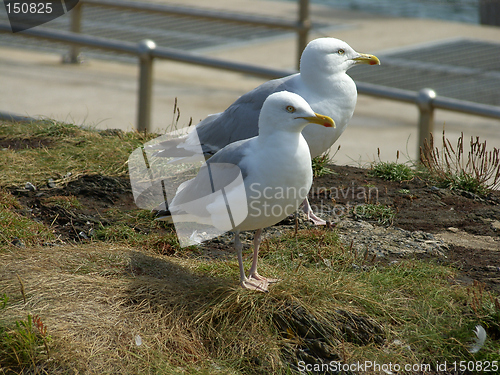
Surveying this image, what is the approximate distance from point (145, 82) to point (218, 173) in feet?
12.3

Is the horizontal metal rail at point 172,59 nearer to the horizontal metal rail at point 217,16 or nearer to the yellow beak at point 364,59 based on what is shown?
the yellow beak at point 364,59

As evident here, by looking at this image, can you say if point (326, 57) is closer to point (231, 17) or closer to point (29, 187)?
point (29, 187)

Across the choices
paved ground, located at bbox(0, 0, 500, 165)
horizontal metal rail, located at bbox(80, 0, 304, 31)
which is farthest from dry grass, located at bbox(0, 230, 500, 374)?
horizontal metal rail, located at bbox(80, 0, 304, 31)

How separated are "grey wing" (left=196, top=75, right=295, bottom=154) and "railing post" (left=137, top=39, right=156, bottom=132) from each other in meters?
2.29

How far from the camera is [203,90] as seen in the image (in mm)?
10469

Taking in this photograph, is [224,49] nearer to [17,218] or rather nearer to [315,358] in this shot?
[17,218]

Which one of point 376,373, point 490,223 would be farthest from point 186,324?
point 490,223

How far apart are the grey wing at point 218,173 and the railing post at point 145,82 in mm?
3381

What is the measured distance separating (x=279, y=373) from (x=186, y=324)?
1.73ft

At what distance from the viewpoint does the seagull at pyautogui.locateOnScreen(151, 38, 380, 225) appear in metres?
4.43

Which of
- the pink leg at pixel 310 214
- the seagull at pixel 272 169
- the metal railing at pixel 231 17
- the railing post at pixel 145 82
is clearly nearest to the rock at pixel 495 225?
the pink leg at pixel 310 214

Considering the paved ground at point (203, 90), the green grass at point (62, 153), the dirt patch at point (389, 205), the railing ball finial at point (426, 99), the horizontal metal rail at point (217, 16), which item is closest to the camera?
the dirt patch at point (389, 205)

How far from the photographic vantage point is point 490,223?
186 inches

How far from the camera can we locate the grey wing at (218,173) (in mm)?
3533
